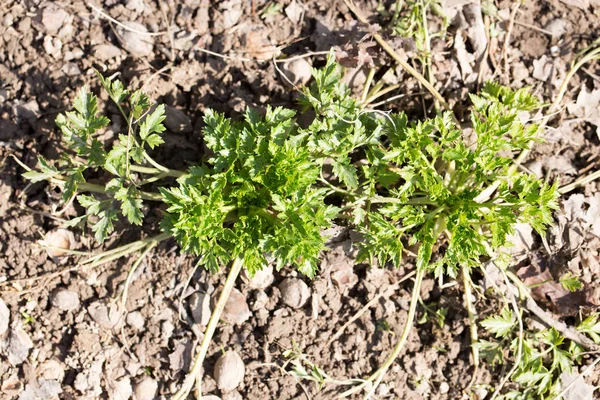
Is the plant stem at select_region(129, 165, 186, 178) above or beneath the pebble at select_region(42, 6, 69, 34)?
beneath

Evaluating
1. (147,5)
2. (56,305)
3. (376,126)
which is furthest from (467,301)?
(147,5)

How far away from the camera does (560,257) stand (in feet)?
13.3

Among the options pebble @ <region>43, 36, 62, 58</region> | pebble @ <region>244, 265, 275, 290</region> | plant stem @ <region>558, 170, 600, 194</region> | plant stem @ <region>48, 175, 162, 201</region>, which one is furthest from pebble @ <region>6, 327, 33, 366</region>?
plant stem @ <region>558, 170, 600, 194</region>

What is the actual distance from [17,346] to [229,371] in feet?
4.25

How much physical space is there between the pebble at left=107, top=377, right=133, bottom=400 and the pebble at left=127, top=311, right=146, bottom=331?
0.33 meters

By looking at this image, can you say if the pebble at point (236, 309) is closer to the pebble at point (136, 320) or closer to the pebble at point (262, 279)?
the pebble at point (262, 279)

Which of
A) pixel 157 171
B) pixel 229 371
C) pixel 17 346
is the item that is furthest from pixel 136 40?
pixel 229 371

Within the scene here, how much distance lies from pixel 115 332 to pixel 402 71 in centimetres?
247

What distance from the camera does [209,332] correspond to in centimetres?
370

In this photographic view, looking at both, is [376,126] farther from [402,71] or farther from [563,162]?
[563,162]

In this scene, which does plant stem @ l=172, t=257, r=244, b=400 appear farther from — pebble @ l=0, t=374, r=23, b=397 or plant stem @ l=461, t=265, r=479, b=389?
plant stem @ l=461, t=265, r=479, b=389

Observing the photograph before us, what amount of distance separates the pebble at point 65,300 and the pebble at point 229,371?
3.15ft

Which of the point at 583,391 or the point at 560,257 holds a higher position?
the point at 560,257

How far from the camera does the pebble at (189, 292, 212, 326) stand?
12.8 feet
